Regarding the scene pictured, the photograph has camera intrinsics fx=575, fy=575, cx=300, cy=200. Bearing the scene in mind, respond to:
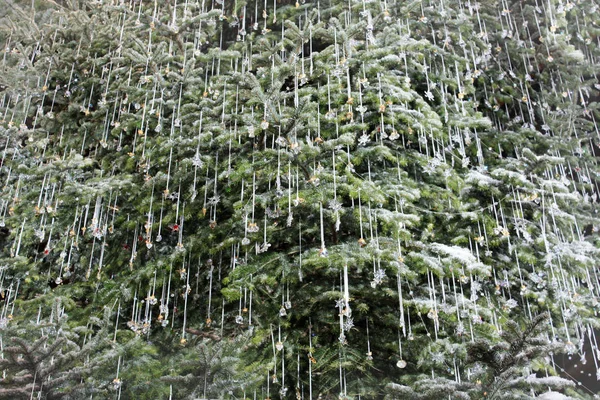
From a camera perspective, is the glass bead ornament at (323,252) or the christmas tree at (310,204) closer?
the glass bead ornament at (323,252)

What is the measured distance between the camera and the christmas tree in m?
4.36

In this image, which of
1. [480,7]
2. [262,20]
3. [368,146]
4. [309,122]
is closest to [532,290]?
[368,146]

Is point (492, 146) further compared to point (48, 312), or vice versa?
point (492, 146)

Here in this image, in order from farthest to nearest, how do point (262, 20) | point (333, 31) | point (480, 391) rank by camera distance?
point (262, 20) < point (333, 31) < point (480, 391)

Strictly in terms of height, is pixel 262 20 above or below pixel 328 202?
above

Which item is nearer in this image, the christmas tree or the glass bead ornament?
the glass bead ornament

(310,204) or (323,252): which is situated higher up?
(310,204)

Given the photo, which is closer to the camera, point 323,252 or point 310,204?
point 323,252

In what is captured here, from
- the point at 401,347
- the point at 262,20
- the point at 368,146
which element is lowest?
the point at 401,347

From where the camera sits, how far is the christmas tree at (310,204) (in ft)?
14.3

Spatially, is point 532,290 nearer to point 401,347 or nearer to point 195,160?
point 401,347

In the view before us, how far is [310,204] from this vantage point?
14.6 ft

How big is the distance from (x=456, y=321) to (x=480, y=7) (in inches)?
160

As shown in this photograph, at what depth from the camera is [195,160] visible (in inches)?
191
